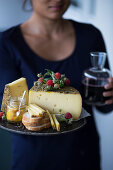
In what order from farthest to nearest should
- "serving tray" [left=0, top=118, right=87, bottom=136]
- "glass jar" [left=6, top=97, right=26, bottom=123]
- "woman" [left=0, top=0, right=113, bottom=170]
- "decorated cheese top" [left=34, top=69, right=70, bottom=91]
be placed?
1. "woman" [left=0, top=0, right=113, bottom=170]
2. "decorated cheese top" [left=34, top=69, right=70, bottom=91]
3. "glass jar" [left=6, top=97, right=26, bottom=123]
4. "serving tray" [left=0, top=118, right=87, bottom=136]

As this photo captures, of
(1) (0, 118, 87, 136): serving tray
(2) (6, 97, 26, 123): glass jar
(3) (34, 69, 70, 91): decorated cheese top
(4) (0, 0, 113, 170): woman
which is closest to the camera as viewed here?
(1) (0, 118, 87, 136): serving tray

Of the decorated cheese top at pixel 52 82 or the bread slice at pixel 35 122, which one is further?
the decorated cheese top at pixel 52 82

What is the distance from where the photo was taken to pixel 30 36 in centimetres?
149

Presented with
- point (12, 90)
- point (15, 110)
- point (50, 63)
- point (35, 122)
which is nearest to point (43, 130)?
point (35, 122)

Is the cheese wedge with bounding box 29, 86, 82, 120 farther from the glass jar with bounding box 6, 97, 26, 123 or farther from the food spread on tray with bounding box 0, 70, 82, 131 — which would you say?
the glass jar with bounding box 6, 97, 26, 123

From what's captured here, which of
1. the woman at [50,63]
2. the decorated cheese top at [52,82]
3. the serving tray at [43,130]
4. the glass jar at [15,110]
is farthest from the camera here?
the woman at [50,63]

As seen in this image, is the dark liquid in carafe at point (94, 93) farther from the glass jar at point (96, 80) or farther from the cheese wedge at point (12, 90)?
the cheese wedge at point (12, 90)

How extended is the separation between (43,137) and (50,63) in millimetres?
416

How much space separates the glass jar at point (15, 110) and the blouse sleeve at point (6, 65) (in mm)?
181

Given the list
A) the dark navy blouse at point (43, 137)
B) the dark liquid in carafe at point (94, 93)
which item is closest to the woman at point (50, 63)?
the dark navy blouse at point (43, 137)

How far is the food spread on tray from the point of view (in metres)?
1.13

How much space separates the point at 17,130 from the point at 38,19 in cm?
71

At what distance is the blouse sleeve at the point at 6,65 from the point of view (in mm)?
1335

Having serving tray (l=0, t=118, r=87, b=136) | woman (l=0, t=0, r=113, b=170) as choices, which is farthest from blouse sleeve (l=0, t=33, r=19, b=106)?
serving tray (l=0, t=118, r=87, b=136)
